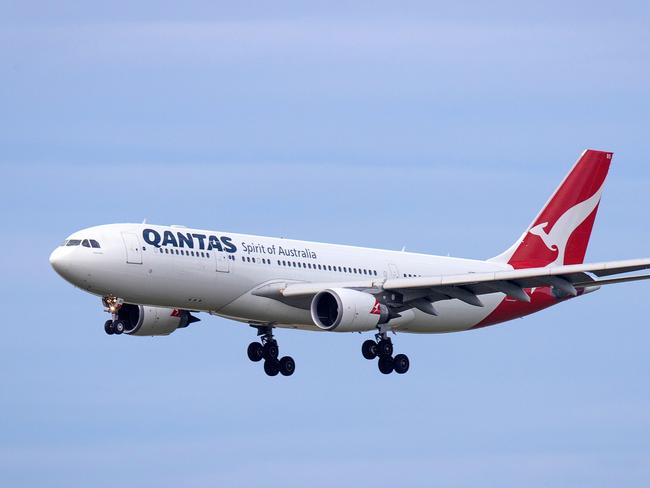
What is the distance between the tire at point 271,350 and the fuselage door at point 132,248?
9.88 m

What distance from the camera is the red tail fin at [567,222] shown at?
72438mm

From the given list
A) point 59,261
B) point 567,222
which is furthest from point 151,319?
point 567,222

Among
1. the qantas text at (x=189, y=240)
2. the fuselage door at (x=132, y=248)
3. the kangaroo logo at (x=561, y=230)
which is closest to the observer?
the fuselage door at (x=132, y=248)

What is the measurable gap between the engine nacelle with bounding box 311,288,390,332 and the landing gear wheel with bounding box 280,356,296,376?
5.11m

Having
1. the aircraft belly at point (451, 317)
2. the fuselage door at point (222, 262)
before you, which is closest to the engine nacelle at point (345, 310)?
the fuselage door at point (222, 262)

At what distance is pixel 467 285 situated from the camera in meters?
63.1

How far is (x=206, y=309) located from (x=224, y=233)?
3064 mm

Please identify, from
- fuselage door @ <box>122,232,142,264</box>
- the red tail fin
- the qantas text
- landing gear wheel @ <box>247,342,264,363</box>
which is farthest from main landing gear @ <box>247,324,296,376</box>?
the red tail fin

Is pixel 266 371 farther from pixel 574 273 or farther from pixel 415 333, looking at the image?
pixel 574 273

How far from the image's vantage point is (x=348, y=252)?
65875mm

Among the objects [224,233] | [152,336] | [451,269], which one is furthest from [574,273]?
[152,336]

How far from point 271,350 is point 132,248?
10.2 metres

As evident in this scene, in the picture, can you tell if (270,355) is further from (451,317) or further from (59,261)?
(59,261)

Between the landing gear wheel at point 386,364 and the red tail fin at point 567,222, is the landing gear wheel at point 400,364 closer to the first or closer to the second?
the landing gear wheel at point 386,364
